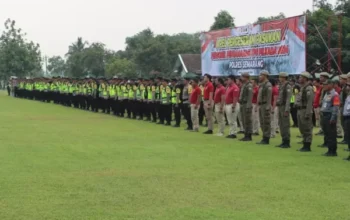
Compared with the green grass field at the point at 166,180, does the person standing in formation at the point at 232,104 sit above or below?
above

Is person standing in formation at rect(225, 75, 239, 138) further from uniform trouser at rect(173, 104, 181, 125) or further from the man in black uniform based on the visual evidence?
uniform trouser at rect(173, 104, 181, 125)

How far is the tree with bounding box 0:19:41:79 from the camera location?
175 feet

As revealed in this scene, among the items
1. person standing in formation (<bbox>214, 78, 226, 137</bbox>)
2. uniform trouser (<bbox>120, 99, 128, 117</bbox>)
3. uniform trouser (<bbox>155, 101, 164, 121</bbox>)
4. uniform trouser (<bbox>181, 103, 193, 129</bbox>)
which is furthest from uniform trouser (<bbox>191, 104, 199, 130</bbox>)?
uniform trouser (<bbox>120, 99, 128, 117</bbox>)

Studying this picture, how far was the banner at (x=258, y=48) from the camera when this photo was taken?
18.6m

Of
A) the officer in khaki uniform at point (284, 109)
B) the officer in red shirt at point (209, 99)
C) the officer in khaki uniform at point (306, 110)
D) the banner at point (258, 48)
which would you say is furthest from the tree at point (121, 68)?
the officer in khaki uniform at point (306, 110)

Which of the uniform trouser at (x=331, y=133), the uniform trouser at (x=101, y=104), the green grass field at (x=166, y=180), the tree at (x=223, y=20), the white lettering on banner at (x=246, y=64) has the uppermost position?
the tree at (x=223, y=20)

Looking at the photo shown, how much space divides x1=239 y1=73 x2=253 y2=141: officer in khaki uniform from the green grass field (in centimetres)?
66

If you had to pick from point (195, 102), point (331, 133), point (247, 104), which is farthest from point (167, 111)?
point (331, 133)

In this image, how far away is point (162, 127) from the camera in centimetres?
1717

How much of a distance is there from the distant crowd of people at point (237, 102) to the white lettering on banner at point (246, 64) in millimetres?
2329

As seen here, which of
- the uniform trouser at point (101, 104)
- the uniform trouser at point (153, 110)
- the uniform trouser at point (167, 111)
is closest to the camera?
the uniform trouser at point (167, 111)

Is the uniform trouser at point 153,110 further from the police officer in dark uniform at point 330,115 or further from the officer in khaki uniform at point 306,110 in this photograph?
the police officer in dark uniform at point 330,115

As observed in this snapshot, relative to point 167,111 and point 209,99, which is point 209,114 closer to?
point 209,99

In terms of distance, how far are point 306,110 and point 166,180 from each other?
4.69 metres
